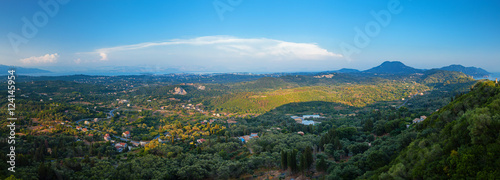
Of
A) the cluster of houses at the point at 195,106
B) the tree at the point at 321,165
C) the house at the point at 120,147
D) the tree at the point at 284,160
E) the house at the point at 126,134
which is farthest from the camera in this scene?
the cluster of houses at the point at 195,106

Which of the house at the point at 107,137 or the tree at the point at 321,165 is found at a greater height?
the tree at the point at 321,165

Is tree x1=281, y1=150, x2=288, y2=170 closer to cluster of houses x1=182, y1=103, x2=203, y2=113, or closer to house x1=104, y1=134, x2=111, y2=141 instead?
house x1=104, y1=134, x2=111, y2=141

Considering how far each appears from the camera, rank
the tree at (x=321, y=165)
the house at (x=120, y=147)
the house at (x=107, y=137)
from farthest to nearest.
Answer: the house at (x=107, y=137) < the house at (x=120, y=147) < the tree at (x=321, y=165)

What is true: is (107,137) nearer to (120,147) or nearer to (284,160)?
→ (120,147)

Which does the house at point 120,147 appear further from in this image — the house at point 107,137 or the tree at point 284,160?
the tree at point 284,160

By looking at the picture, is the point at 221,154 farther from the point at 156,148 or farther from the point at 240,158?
the point at 156,148

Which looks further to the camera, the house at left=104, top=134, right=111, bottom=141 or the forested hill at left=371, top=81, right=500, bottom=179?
the house at left=104, top=134, right=111, bottom=141

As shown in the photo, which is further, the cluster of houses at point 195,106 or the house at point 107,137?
the cluster of houses at point 195,106

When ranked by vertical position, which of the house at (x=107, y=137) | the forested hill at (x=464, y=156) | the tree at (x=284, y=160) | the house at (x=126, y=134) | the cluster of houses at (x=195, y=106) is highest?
the forested hill at (x=464, y=156)

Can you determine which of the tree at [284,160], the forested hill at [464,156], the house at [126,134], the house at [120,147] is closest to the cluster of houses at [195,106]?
the house at [126,134]

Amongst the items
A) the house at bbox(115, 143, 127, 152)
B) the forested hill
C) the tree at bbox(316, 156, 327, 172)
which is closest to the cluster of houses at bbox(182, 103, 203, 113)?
the house at bbox(115, 143, 127, 152)

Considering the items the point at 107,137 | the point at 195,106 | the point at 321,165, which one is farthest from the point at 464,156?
the point at 195,106
